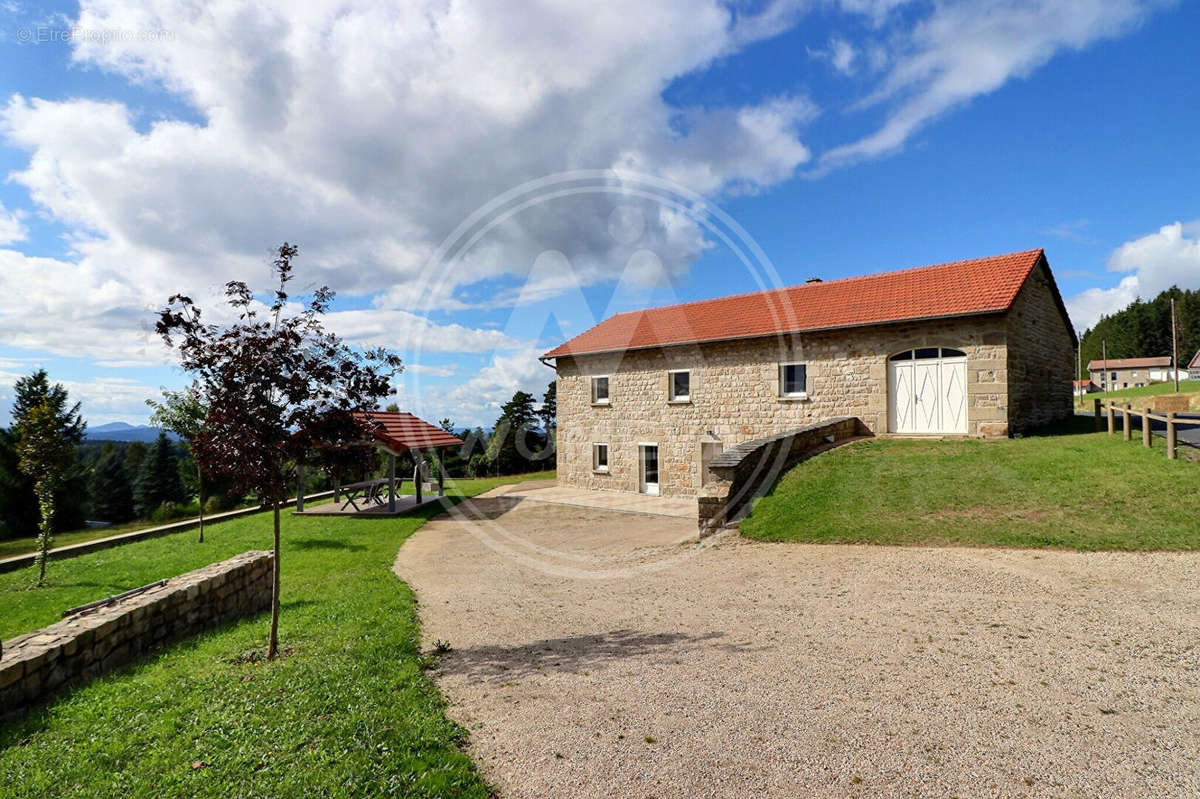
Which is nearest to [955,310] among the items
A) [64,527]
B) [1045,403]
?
[1045,403]

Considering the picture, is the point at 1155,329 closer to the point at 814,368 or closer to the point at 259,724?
the point at 814,368

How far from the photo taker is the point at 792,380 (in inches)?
714

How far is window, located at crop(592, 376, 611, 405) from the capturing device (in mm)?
22328

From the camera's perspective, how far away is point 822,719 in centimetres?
425

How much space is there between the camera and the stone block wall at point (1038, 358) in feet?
51.0

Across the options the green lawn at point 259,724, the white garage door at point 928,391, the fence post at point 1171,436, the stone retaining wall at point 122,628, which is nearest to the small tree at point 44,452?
the green lawn at point 259,724

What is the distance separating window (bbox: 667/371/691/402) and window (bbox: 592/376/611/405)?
2974 millimetres

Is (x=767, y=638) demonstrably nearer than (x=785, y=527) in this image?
Yes

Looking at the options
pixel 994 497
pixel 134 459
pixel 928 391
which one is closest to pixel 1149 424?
pixel 928 391

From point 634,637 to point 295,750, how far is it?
3545mm

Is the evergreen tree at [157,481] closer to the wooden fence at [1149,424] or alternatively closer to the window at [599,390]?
the window at [599,390]

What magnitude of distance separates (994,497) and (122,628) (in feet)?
45.0

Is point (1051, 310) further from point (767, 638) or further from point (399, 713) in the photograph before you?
point (399, 713)

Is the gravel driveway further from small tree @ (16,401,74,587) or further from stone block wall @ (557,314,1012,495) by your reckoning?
stone block wall @ (557,314,1012,495)
